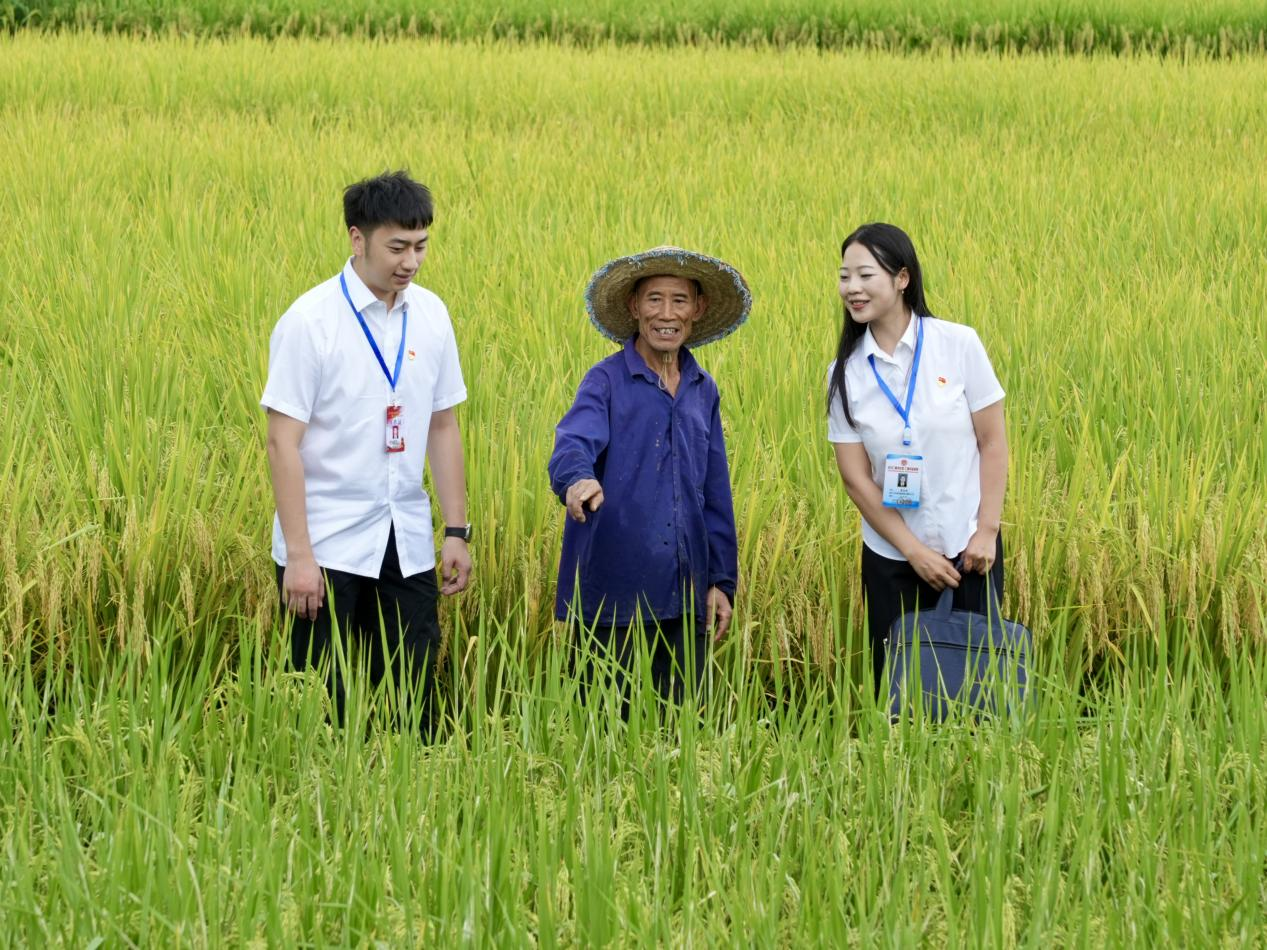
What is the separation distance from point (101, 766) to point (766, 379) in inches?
83.7

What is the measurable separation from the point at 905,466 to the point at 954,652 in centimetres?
34

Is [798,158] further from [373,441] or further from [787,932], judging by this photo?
[787,932]

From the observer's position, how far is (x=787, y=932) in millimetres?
A: 1775

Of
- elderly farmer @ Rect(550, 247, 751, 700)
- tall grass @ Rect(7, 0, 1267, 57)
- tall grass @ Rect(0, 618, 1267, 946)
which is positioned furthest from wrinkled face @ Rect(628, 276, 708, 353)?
tall grass @ Rect(7, 0, 1267, 57)

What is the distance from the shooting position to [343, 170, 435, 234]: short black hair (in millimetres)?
2521

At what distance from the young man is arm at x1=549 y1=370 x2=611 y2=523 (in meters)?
0.29

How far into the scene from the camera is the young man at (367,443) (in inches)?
99.7

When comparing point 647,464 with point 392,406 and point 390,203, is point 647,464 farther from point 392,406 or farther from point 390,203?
point 390,203

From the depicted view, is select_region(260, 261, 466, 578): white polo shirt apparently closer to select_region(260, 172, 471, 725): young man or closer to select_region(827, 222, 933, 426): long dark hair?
select_region(260, 172, 471, 725): young man

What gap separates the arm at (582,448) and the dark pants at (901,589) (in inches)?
21.7

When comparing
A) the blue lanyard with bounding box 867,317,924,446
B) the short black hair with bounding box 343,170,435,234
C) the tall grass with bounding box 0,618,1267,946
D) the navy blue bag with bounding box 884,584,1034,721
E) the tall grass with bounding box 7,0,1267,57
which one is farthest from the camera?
the tall grass with bounding box 7,0,1267,57

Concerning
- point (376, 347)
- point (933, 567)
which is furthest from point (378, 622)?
point (933, 567)

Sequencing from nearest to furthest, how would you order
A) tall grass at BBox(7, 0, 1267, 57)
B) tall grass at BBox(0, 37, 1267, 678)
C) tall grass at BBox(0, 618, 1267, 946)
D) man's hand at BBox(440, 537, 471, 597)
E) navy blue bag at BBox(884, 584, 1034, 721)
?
tall grass at BBox(0, 618, 1267, 946)
navy blue bag at BBox(884, 584, 1034, 721)
man's hand at BBox(440, 537, 471, 597)
tall grass at BBox(0, 37, 1267, 678)
tall grass at BBox(7, 0, 1267, 57)

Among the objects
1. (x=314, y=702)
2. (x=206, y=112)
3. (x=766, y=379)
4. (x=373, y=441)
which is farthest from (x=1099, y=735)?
(x=206, y=112)
